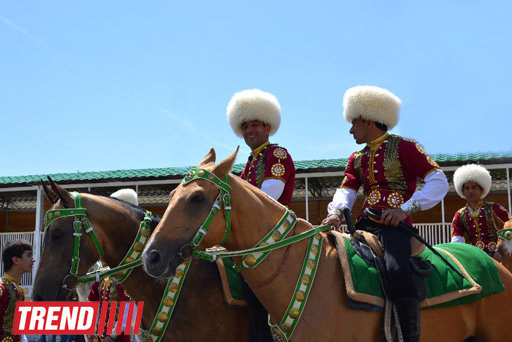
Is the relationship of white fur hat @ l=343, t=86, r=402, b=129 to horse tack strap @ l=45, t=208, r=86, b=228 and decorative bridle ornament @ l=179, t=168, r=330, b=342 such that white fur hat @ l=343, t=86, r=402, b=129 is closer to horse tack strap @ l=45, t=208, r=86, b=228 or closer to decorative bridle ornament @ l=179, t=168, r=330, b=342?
decorative bridle ornament @ l=179, t=168, r=330, b=342

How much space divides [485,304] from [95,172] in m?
16.2

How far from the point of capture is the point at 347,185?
4824 millimetres

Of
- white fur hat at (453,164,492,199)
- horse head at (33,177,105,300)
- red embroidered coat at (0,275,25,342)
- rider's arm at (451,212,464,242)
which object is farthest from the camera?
white fur hat at (453,164,492,199)

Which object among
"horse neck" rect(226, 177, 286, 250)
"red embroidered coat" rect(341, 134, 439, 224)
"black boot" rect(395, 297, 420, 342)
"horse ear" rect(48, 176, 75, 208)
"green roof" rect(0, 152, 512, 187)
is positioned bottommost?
"black boot" rect(395, 297, 420, 342)

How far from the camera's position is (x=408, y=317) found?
149 inches

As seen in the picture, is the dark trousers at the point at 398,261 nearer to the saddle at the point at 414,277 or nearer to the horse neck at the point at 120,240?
the saddle at the point at 414,277

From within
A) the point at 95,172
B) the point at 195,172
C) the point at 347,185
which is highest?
the point at 95,172

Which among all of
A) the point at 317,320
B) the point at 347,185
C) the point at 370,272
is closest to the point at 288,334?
the point at 317,320

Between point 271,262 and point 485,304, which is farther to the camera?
point 485,304

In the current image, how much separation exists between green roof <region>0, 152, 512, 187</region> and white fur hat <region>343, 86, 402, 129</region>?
1092 centimetres

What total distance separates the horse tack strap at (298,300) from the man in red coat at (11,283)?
302cm

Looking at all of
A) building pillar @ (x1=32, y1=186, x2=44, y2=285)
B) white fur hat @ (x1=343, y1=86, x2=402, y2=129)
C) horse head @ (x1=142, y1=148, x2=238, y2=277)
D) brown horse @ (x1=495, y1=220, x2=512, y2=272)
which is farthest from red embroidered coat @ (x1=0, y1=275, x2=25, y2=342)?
building pillar @ (x1=32, y1=186, x2=44, y2=285)

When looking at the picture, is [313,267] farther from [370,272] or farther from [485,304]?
[485,304]

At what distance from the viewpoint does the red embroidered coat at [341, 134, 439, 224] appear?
4.36 m
